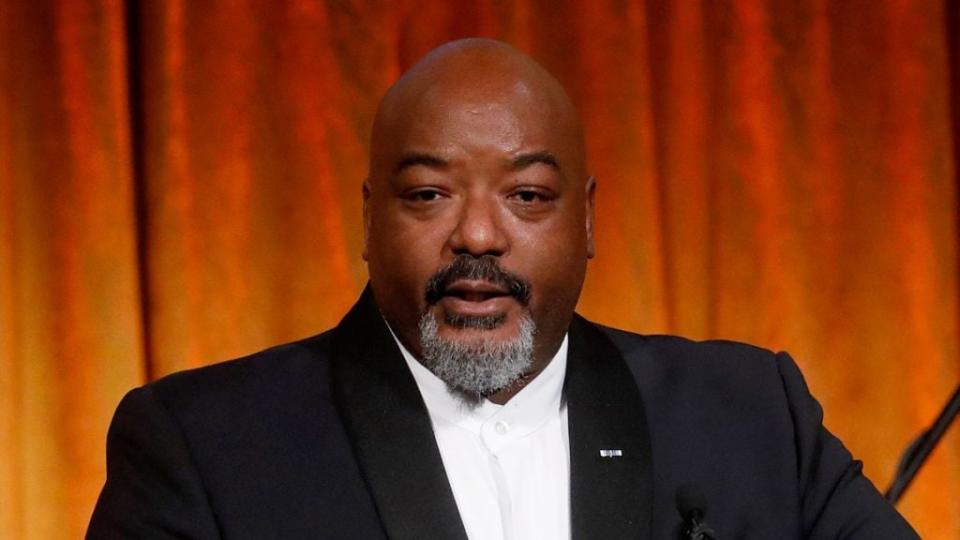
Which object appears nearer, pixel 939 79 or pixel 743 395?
pixel 743 395

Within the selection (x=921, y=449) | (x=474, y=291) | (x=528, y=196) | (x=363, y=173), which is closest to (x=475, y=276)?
(x=474, y=291)

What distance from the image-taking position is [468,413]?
167 cm

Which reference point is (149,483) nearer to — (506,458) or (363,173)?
(506,458)

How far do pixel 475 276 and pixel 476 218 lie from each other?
6 centimetres

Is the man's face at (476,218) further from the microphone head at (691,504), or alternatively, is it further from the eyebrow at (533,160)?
the microphone head at (691,504)

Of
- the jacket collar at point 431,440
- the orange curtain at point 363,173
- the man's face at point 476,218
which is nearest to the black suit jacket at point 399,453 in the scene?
the jacket collar at point 431,440

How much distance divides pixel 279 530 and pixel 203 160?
0.90 meters

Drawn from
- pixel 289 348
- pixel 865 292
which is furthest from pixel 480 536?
pixel 865 292

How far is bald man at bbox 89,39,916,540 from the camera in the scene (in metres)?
1.55

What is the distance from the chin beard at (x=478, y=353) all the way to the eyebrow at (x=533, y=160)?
16 centimetres

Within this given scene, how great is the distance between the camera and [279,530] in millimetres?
1534

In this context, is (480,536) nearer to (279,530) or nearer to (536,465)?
(536,465)

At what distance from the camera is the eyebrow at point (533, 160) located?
1.60m

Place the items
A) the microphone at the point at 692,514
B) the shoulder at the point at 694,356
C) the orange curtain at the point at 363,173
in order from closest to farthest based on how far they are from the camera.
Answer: the microphone at the point at 692,514 < the shoulder at the point at 694,356 < the orange curtain at the point at 363,173
